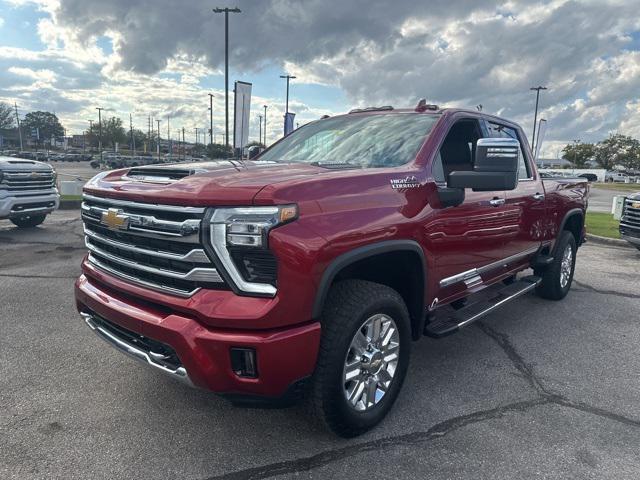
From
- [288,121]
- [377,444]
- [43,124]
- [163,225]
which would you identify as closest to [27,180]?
[163,225]

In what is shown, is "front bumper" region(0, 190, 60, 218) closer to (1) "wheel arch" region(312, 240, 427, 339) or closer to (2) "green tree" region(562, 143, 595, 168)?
(1) "wheel arch" region(312, 240, 427, 339)

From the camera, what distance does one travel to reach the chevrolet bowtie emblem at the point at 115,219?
2.67 meters

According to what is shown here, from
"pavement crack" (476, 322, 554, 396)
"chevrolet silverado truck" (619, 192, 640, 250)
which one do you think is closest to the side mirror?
"pavement crack" (476, 322, 554, 396)

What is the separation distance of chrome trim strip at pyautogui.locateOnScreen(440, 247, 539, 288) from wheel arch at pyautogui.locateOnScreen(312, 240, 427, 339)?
0.31m

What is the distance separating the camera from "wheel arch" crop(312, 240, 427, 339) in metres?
2.46

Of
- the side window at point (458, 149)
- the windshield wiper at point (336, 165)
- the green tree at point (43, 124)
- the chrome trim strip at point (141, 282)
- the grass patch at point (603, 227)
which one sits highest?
the green tree at point (43, 124)

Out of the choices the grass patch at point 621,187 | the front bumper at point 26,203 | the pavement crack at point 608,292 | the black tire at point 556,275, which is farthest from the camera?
the grass patch at point 621,187

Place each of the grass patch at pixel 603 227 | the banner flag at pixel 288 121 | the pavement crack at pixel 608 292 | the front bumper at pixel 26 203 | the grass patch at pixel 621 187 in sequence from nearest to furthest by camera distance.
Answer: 1. the pavement crack at pixel 608 292
2. the front bumper at pixel 26 203
3. the grass patch at pixel 603 227
4. the banner flag at pixel 288 121
5. the grass patch at pixel 621 187

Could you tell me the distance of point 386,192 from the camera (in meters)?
2.86

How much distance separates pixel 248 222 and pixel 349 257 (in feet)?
1.88

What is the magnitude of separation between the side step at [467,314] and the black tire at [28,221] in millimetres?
9121

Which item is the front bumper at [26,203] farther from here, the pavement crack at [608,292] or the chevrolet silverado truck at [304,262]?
the pavement crack at [608,292]

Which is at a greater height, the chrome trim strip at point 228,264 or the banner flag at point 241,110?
the banner flag at point 241,110

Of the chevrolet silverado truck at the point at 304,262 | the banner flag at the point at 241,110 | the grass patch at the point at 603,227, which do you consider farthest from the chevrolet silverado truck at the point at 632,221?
the banner flag at the point at 241,110
